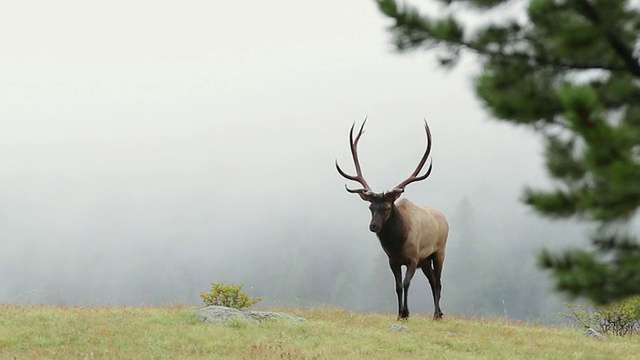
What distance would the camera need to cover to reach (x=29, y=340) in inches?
422

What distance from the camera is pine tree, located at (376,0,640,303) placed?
4926 millimetres

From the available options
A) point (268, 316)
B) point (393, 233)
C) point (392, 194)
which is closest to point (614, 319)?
point (393, 233)

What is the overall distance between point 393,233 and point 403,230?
262 mm

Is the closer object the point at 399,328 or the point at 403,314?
the point at 399,328

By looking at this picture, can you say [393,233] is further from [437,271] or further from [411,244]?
[437,271]

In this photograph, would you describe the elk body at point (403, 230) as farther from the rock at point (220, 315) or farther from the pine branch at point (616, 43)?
the pine branch at point (616, 43)

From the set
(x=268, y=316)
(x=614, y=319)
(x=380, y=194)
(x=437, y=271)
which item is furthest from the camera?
(x=614, y=319)

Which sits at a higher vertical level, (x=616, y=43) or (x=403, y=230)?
(x=403, y=230)

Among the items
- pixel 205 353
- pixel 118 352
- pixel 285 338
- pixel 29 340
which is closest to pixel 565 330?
pixel 285 338

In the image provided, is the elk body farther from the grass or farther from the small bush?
the small bush

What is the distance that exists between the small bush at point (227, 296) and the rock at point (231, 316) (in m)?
2.73

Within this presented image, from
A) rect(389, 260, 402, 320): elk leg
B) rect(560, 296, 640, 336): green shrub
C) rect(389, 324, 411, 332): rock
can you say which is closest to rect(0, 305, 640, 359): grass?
rect(389, 324, 411, 332): rock

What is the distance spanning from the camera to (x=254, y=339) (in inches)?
422

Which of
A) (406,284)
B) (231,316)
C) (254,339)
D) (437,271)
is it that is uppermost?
(437,271)
